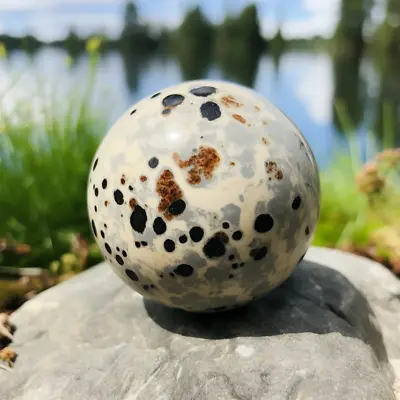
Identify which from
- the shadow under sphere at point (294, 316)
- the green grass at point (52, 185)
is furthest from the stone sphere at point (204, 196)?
the green grass at point (52, 185)

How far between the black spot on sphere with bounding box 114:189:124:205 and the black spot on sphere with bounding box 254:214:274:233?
1.64ft

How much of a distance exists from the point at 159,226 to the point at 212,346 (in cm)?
54

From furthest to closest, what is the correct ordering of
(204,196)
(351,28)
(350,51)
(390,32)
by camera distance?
(350,51) < (351,28) < (390,32) < (204,196)

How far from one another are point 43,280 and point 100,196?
5.07ft

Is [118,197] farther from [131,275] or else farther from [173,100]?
[173,100]

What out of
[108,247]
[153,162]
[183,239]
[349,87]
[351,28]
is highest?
[153,162]

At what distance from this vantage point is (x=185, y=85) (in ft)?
6.79

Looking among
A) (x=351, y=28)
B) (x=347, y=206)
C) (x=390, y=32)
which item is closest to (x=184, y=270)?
(x=347, y=206)

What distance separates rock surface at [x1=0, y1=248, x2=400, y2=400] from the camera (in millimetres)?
1807

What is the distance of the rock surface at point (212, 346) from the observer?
181 centimetres

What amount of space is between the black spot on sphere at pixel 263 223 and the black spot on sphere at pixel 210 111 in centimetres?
40

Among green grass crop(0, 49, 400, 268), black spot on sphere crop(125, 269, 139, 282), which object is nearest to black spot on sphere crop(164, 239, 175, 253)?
black spot on sphere crop(125, 269, 139, 282)

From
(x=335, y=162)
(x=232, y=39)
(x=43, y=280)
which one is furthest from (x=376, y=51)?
(x=43, y=280)

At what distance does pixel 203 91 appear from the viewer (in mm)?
1989
